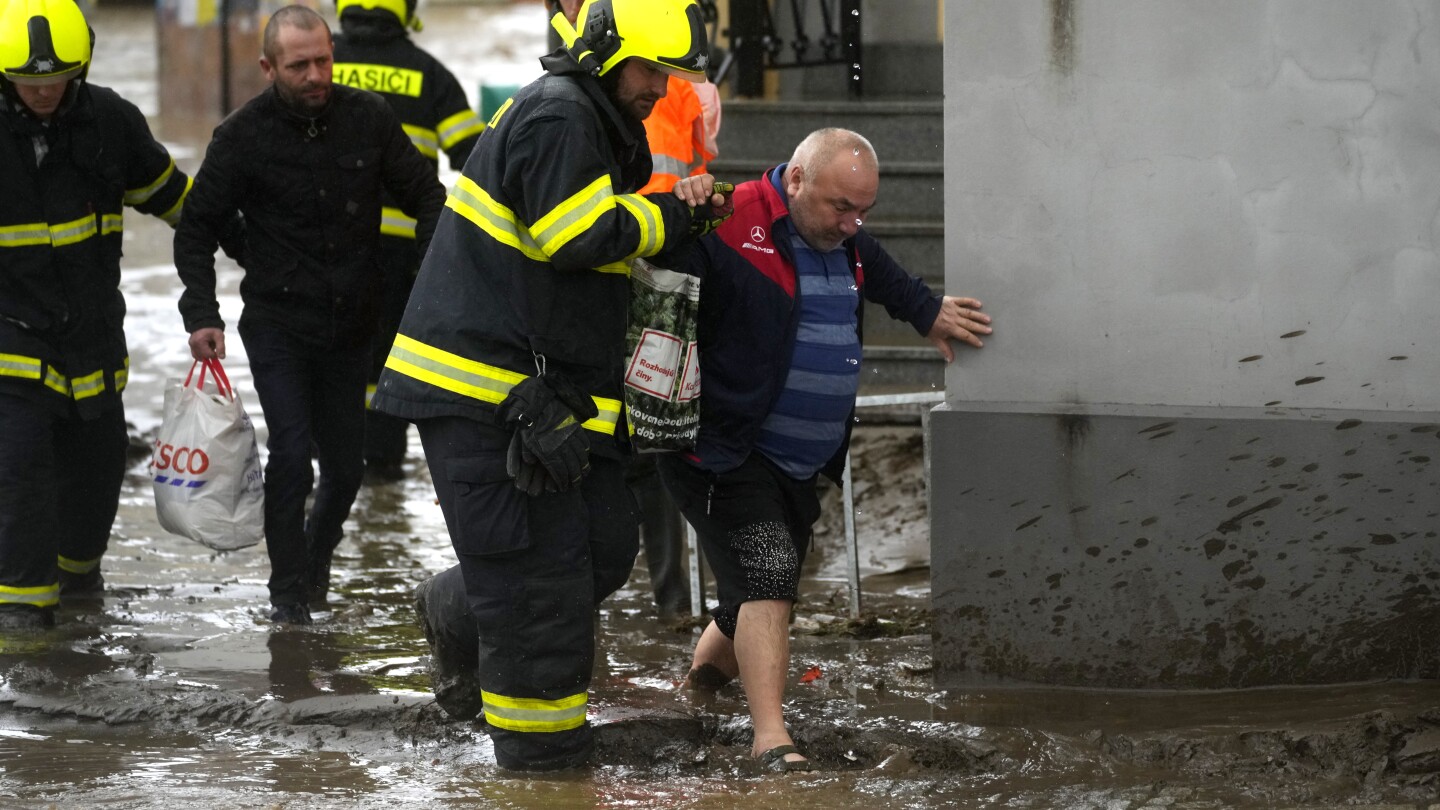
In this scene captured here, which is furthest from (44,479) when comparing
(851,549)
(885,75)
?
(885,75)

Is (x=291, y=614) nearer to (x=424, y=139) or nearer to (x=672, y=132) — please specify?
(x=672, y=132)

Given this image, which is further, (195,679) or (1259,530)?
(195,679)

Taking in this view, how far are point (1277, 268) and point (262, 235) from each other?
3173mm

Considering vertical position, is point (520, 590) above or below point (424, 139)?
below

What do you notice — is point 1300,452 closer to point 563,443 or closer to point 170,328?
point 563,443

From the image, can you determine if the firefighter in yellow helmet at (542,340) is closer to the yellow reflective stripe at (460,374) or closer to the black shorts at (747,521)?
the yellow reflective stripe at (460,374)

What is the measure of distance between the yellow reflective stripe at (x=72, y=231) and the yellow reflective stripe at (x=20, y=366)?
382 millimetres

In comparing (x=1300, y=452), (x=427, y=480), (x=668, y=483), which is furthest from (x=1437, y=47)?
(x=427, y=480)

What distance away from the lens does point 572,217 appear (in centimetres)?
382

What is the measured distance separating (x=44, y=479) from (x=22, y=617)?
1.43 ft

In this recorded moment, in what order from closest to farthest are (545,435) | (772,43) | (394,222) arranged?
(545,435), (394,222), (772,43)

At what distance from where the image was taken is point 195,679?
4930 millimetres

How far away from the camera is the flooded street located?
399 cm

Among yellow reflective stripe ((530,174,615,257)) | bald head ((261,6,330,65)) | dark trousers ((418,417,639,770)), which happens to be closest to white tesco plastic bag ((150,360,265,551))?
bald head ((261,6,330,65))
